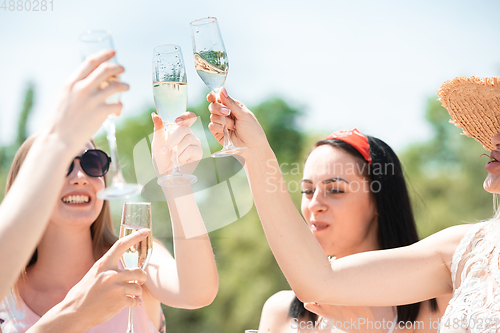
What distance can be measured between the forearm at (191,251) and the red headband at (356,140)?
1.47 meters

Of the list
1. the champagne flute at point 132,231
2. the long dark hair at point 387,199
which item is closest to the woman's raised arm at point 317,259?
the champagne flute at point 132,231

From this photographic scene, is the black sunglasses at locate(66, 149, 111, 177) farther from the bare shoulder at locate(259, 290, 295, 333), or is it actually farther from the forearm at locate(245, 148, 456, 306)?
the bare shoulder at locate(259, 290, 295, 333)

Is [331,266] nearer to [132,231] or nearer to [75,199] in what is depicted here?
[132,231]

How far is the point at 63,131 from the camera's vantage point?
1154mm

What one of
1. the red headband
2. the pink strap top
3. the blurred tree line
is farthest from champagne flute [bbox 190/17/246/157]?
the blurred tree line

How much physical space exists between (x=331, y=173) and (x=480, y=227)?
116 centimetres

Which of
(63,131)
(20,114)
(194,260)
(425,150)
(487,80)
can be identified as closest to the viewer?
(63,131)

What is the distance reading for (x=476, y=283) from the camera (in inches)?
87.2

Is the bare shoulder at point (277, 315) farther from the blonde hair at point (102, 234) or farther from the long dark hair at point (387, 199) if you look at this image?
the blonde hair at point (102, 234)

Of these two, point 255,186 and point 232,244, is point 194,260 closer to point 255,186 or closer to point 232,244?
point 255,186

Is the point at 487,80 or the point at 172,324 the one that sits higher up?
the point at 487,80

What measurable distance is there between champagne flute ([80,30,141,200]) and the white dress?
5.24ft

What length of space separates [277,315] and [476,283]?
1.53 meters

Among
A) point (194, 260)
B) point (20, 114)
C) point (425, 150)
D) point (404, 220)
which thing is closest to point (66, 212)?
point (194, 260)
